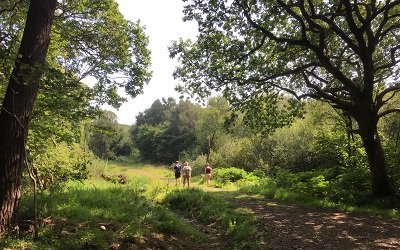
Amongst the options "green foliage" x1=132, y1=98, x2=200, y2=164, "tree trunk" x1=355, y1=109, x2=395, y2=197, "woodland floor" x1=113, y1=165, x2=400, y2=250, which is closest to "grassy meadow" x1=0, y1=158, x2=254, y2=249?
"woodland floor" x1=113, y1=165, x2=400, y2=250

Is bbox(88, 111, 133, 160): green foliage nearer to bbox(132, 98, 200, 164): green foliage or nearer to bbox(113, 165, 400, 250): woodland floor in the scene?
bbox(132, 98, 200, 164): green foliage

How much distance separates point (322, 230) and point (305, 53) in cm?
851

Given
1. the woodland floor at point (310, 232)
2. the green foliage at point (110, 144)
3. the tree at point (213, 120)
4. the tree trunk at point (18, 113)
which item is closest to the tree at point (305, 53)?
the woodland floor at point (310, 232)

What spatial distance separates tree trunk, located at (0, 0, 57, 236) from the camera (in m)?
5.91

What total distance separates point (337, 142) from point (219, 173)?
9946 millimetres

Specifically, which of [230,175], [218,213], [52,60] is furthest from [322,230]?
[230,175]

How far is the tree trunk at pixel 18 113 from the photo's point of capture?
5.91m

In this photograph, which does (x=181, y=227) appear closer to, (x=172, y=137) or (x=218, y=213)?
(x=218, y=213)

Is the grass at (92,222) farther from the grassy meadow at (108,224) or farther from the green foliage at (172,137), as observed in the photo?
the green foliage at (172,137)

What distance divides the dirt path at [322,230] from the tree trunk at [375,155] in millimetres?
2589

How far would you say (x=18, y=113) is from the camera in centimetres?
606

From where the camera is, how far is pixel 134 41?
698 inches

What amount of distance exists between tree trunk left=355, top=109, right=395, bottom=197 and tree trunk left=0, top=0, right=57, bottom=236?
11.4 meters

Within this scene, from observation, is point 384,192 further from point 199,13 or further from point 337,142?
point 199,13
